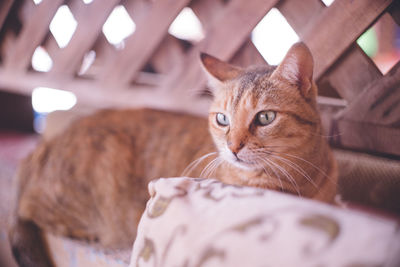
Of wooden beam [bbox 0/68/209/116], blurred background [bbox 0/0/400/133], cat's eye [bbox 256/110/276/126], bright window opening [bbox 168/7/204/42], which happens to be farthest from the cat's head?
bright window opening [bbox 168/7/204/42]

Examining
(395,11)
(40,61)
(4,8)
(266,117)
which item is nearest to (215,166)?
(266,117)

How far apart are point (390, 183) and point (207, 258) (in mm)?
871

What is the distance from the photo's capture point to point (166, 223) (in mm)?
658

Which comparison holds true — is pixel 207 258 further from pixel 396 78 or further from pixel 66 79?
pixel 66 79

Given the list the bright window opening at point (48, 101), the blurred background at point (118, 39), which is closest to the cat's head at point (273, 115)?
the blurred background at point (118, 39)

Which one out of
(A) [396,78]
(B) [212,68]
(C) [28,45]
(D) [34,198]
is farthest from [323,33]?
(C) [28,45]

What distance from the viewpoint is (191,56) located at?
1.53 meters

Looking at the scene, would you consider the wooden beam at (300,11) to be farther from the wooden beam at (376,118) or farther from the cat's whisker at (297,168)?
the cat's whisker at (297,168)

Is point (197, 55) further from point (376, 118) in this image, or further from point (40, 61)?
point (40, 61)

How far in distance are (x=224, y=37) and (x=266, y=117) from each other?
0.54m

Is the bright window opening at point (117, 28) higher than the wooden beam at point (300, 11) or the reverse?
the reverse

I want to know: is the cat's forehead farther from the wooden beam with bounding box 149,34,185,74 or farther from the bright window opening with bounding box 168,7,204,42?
the bright window opening with bounding box 168,7,204,42

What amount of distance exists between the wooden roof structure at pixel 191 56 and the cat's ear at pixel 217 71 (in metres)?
0.18

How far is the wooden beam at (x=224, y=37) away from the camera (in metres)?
1.23
